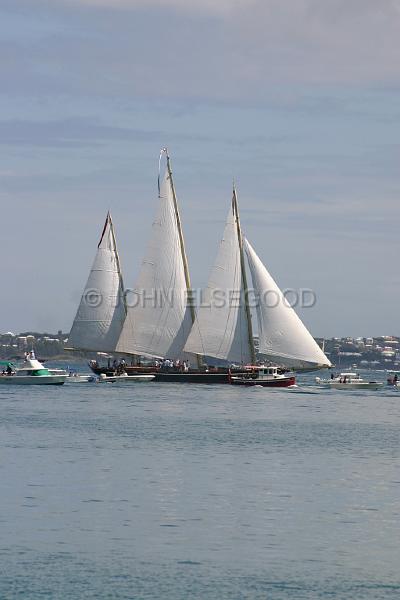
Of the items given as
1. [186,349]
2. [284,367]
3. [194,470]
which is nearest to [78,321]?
[186,349]

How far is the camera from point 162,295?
121 metres

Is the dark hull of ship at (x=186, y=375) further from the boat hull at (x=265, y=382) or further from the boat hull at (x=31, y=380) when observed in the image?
the boat hull at (x=31, y=380)

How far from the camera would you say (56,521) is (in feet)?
123

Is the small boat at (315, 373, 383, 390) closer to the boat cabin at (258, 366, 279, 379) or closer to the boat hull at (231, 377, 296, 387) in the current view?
the boat hull at (231, 377, 296, 387)

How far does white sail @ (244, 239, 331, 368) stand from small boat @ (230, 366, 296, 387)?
157 cm

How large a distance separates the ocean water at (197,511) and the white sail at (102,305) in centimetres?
4924

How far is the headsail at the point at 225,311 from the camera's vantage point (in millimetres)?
115062

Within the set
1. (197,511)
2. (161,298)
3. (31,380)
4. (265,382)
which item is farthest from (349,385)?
(197,511)

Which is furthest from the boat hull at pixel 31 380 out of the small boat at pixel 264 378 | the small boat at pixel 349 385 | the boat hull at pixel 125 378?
the small boat at pixel 349 385

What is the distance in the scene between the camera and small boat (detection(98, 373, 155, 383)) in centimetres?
12469

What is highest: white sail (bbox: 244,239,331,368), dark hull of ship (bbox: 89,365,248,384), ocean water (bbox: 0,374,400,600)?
white sail (bbox: 244,239,331,368)

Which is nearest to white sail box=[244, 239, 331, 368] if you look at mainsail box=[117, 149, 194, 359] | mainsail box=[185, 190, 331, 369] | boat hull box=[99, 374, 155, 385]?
mainsail box=[185, 190, 331, 369]

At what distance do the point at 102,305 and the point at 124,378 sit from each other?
24.2 feet

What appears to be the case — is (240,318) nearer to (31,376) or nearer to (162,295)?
A: (162,295)
